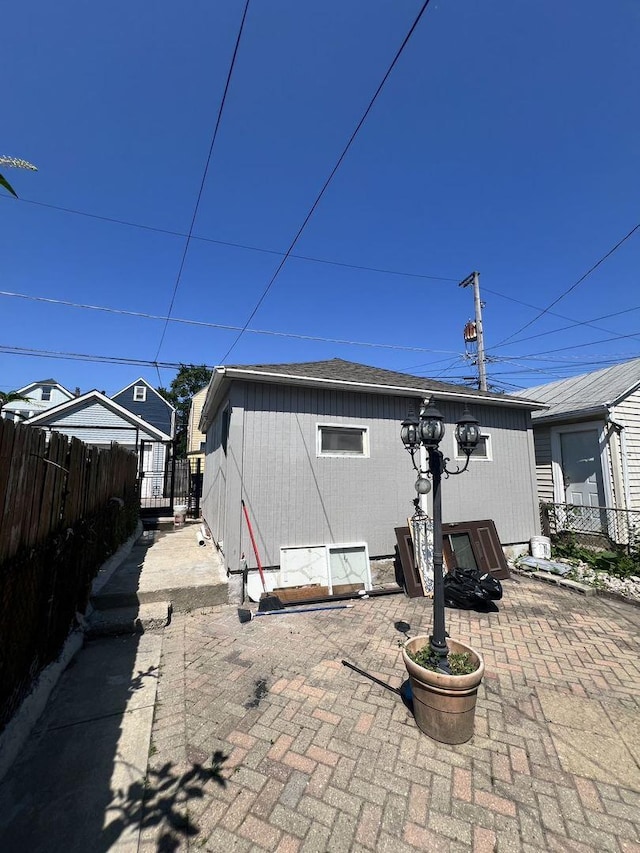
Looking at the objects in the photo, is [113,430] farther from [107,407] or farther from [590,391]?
[590,391]

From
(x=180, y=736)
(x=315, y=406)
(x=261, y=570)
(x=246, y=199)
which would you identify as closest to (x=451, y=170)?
(x=246, y=199)

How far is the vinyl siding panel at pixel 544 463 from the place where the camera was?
974 cm

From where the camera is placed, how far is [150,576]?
5516 millimetres

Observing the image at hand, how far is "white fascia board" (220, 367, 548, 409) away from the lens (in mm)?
5547

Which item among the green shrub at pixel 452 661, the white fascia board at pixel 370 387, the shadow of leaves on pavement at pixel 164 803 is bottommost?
the shadow of leaves on pavement at pixel 164 803

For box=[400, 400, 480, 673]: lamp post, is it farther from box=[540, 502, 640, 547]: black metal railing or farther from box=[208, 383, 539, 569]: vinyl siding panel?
box=[540, 502, 640, 547]: black metal railing

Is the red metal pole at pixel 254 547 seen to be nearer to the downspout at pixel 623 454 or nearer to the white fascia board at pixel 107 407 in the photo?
the downspout at pixel 623 454

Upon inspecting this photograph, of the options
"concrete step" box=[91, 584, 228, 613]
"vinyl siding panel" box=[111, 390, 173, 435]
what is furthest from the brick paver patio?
"vinyl siding panel" box=[111, 390, 173, 435]

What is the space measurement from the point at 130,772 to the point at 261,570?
10.4 ft

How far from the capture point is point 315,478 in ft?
19.7

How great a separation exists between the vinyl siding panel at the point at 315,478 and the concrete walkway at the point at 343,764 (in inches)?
Answer: 77.4

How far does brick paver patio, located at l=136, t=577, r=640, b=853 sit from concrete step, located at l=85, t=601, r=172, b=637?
0.93ft

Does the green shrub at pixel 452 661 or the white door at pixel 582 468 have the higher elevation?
the white door at pixel 582 468

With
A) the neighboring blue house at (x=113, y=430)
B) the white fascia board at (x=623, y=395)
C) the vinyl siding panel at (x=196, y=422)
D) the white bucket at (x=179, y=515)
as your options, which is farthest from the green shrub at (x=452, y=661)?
the vinyl siding panel at (x=196, y=422)
